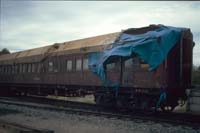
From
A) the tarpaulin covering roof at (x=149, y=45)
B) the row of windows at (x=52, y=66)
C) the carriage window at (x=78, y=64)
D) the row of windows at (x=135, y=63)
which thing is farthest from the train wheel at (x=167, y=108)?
the carriage window at (x=78, y=64)

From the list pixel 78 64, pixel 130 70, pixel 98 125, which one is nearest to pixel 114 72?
pixel 130 70

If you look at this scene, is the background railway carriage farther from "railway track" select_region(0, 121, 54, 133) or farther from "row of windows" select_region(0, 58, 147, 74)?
"railway track" select_region(0, 121, 54, 133)

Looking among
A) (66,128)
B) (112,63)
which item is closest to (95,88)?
(112,63)

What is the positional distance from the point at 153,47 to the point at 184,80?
2255 millimetres

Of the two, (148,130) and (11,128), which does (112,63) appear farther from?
(11,128)

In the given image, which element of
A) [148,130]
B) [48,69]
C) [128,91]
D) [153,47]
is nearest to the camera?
[148,130]

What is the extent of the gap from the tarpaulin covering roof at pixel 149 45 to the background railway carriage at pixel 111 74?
0.25m

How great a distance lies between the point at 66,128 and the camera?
30.8 feet

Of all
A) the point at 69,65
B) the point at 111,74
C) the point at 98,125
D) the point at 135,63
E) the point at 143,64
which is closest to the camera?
the point at 98,125

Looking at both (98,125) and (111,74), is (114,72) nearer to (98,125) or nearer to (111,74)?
(111,74)

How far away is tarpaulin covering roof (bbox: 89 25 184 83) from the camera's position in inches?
483

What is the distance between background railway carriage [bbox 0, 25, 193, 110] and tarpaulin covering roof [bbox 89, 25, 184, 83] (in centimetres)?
25

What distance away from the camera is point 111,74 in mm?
14305

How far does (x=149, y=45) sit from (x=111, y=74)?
2750 millimetres
